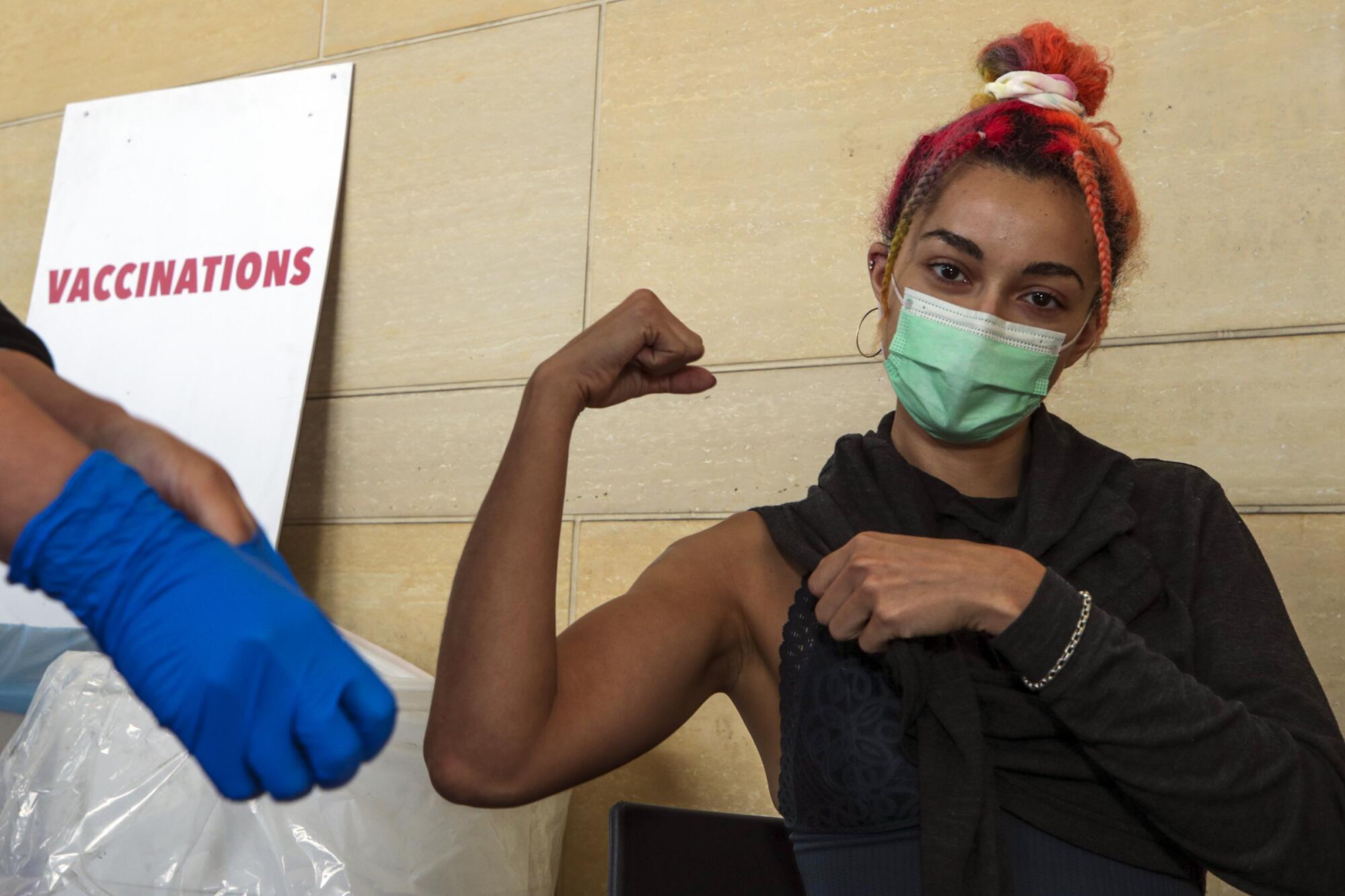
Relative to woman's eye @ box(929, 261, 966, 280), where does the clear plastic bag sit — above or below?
below

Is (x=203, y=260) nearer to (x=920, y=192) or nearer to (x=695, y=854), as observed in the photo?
(x=920, y=192)

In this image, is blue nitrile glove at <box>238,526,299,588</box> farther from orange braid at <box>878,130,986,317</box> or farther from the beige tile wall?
the beige tile wall

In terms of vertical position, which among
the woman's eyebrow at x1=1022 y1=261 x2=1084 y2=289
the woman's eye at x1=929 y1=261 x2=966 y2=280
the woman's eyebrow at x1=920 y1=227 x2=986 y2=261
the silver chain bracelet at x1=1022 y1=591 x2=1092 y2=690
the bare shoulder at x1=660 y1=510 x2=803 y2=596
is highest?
the woman's eyebrow at x1=920 y1=227 x2=986 y2=261

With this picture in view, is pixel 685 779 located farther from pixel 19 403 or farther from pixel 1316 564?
pixel 19 403

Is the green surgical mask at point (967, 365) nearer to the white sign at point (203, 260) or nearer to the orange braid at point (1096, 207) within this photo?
the orange braid at point (1096, 207)

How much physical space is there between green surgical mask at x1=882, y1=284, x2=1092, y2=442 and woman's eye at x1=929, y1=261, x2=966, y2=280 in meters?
0.03

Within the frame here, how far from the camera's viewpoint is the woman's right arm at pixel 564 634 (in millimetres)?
1198

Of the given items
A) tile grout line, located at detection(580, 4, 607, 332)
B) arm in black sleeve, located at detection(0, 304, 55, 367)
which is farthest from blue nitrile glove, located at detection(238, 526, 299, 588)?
tile grout line, located at detection(580, 4, 607, 332)

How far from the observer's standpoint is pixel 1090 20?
6.95ft

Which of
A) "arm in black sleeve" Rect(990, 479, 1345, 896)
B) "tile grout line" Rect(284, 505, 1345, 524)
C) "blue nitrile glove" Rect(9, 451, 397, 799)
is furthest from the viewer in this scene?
"tile grout line" Rect(284, 505, 1345, 524)

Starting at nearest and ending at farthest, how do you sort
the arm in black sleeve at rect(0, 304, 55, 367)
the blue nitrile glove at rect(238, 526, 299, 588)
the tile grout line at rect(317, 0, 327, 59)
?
the blue nitrile glove at rect(238, 526, 299, 588)
the arm in black sleeve at rect(0, 304, 55, 367)
the tile grout line at rect(317, 0, 327, 59)

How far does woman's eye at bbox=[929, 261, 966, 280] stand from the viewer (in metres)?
1.51

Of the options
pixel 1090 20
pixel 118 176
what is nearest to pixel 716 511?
pixel 1090 20

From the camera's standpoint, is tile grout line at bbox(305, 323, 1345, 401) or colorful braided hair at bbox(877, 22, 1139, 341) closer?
colorful braided hair at bbox(877, 22, 1139, 341)
